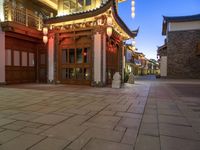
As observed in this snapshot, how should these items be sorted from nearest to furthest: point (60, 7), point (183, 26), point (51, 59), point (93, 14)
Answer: point (93, 14) → point (51, 59) → point (60, 7) → point (183, 26)

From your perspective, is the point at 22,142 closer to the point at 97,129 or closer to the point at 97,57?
the point at 97,129

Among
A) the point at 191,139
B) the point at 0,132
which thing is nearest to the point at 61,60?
the point at 0,132

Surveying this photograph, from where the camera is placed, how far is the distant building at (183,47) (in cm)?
2086

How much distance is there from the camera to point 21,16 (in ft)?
35.9

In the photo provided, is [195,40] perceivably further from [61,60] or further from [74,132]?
[74,132]

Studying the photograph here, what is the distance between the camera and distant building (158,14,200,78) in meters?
20.9

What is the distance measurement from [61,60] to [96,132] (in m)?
9.07

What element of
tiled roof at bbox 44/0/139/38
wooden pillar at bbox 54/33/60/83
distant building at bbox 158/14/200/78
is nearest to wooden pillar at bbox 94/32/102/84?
tiled roof at bbox 44/0/139/38

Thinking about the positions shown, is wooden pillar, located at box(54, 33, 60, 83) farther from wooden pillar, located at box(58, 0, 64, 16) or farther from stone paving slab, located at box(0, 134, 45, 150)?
stone paving slab, located at box(0, 134, 45, 150)

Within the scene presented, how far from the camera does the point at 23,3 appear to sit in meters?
12.7

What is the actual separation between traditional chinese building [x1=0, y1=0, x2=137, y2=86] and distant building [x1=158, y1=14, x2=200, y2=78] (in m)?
11.5

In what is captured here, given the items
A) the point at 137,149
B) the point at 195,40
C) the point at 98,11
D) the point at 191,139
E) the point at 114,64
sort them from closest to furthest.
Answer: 1. the point at 137,149
2. the point at 191,139
3. the point at 98,11
4. the point at 114,64
5. the point at 195,40

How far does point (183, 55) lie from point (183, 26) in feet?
12.3

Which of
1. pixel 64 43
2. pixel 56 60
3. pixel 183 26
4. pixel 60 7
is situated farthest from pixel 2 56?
pixel 183 26
